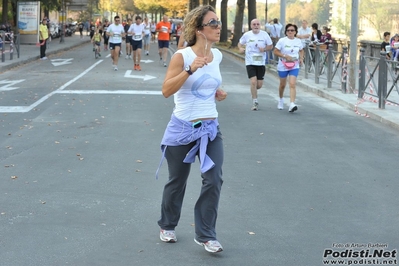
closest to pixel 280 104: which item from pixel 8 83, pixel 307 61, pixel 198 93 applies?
pixel 307 61

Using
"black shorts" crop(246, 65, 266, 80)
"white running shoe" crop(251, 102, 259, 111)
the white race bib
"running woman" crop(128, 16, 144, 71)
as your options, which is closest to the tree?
"running woman" crop(128, 16, 144, 71)

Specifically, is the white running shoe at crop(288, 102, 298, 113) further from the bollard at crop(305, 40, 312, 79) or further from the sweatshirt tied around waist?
the sweatshirt tied around waist

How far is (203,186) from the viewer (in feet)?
18.2

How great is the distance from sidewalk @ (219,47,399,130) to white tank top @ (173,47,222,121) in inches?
304

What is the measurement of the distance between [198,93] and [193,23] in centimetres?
52

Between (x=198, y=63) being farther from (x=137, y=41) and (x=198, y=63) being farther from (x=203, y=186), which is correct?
(x=137, y=41)

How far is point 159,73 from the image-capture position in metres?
24.5

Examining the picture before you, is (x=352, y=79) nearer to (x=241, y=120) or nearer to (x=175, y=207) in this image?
(x=241, y=120)

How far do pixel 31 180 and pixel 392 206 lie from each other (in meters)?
3.82

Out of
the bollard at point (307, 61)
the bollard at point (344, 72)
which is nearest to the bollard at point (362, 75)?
the bollard at point (344, 72)

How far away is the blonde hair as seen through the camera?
5.50m

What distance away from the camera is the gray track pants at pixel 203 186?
5.48m

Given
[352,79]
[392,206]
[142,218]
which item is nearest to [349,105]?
[352,79]

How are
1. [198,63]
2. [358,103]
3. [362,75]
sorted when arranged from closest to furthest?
[198,63], [358,103], [362,75]
